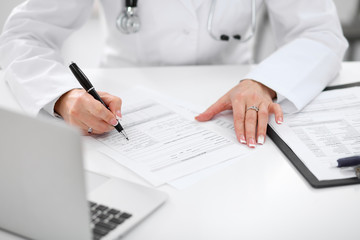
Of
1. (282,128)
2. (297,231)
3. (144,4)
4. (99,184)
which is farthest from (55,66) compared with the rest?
(297,231)

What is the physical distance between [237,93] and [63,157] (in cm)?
58

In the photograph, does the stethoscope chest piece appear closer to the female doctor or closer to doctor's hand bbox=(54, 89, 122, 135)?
the female doctor

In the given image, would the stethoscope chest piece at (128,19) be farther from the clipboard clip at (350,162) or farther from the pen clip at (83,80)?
the clipboard clip at (350,162)

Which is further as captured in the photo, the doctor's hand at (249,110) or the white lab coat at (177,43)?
the white lab coat at (177,43)

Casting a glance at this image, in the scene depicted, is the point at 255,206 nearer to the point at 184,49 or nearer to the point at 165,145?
the point at 165,145

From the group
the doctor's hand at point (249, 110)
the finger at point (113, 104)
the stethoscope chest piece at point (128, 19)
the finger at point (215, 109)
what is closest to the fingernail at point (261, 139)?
the doctor's hand at point (249, 110)

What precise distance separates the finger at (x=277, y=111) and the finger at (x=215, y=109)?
0.10m

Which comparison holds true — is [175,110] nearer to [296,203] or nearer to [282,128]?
[282,128]

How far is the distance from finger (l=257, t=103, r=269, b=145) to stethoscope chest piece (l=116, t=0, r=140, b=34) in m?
0.44

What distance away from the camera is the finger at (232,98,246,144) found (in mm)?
868

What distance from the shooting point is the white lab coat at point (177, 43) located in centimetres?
101

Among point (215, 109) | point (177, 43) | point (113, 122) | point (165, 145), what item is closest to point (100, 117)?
point (113, 122)

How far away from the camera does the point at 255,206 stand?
672 millimetres

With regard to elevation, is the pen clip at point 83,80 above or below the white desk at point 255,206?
above
